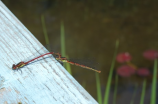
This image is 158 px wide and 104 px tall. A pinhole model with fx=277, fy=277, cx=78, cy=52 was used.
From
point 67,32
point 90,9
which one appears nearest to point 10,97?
point 67,32

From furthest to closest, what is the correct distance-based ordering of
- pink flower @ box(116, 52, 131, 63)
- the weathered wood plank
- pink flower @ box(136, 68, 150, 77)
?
pink flower @ box(116, 52, 131, 63) → pink flower @ box(136, 68, 150, 77) → the weathered wood plank

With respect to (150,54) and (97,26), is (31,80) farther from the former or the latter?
(97,26)

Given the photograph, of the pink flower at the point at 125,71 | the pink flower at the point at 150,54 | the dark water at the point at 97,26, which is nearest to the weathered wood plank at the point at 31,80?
the dark water at the point at 97,26

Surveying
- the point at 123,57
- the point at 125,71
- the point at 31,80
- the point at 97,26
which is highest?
the point at 97,26

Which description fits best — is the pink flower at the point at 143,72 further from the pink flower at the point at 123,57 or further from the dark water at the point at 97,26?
the pink flower at the point at 123,57

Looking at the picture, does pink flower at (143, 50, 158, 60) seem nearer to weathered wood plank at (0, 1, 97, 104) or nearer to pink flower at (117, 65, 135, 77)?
pink flower at (117, 65, 135, 77)

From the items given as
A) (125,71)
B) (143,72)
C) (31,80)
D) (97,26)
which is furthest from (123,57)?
(31,80)

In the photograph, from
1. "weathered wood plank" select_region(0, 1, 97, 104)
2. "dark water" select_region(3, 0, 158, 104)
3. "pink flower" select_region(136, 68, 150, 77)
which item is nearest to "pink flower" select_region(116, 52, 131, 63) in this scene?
"dark water" select_region(3, 0, 158, 104)
